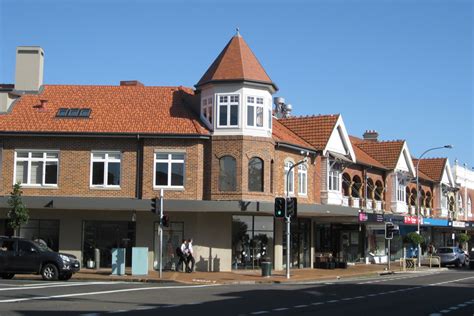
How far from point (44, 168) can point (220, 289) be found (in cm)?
1451


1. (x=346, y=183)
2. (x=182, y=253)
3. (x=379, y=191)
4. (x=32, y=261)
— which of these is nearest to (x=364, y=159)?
(x=346, y=183)

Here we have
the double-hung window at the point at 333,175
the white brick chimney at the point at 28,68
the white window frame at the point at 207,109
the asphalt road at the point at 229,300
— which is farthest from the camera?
Answer: the double-hung window at the point at 333,175

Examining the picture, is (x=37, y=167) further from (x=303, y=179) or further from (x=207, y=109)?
(x=303, y=179)

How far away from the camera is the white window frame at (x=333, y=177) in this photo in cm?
4183

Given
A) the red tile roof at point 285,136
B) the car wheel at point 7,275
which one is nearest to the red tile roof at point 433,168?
the red tile roof at point 285,136

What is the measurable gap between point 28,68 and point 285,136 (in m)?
14.9

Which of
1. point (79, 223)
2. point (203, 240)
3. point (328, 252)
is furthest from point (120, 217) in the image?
point (328, 252)

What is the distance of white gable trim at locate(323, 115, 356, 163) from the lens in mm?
41781

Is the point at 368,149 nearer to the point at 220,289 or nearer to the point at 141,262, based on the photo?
the point at 141,262

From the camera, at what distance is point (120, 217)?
115ft

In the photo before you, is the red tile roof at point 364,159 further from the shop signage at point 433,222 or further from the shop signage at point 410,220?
the shop signage at point 433,222

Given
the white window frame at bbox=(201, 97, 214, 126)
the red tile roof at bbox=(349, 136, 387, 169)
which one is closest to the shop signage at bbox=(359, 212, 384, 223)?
the red tile roof at bbox=(349, 136, 387, 169)

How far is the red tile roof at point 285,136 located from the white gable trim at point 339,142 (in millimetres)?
1601

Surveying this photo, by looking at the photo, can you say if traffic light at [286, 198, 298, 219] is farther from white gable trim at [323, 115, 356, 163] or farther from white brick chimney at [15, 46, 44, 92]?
white brick chimney at [15, 46, 44, 92]
